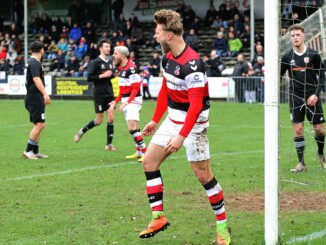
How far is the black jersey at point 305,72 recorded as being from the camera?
11.8 metres

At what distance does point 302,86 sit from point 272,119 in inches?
208

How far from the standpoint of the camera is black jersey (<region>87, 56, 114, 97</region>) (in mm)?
15742

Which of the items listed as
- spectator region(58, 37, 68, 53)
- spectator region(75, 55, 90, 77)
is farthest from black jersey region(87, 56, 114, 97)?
spectator region(58, 37, 68, 53)

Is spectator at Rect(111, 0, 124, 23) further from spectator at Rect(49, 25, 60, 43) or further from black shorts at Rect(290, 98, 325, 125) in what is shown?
black shorts at Rect(290, 98, 325, 125)

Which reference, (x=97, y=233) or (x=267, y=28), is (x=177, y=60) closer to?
(x=267, y=28)

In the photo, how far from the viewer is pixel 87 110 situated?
26.7 m

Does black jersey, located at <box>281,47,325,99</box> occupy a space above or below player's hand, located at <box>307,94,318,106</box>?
above

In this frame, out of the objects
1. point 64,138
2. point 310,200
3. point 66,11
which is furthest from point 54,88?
point 310,200

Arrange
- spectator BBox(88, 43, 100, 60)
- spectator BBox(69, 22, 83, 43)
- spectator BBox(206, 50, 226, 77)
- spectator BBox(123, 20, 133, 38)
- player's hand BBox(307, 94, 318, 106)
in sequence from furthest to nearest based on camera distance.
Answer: spectator BBox(69, 22, 83, 43) → spectator BBox(123, 20, 133, 38) → spectator BBox(88, 43, 100, 60) → spectator BBox(206, 50, 226, 77) → player's hand BBox(307, 94, 318, 106)

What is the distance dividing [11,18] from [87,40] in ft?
32.4

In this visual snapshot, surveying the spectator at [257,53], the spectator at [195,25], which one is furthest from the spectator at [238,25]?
the spectator at [257,53]

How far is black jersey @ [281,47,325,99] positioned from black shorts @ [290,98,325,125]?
14cm

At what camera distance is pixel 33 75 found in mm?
13922

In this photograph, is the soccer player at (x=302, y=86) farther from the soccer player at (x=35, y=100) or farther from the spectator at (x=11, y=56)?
the spectator at (x=11, y=56)
